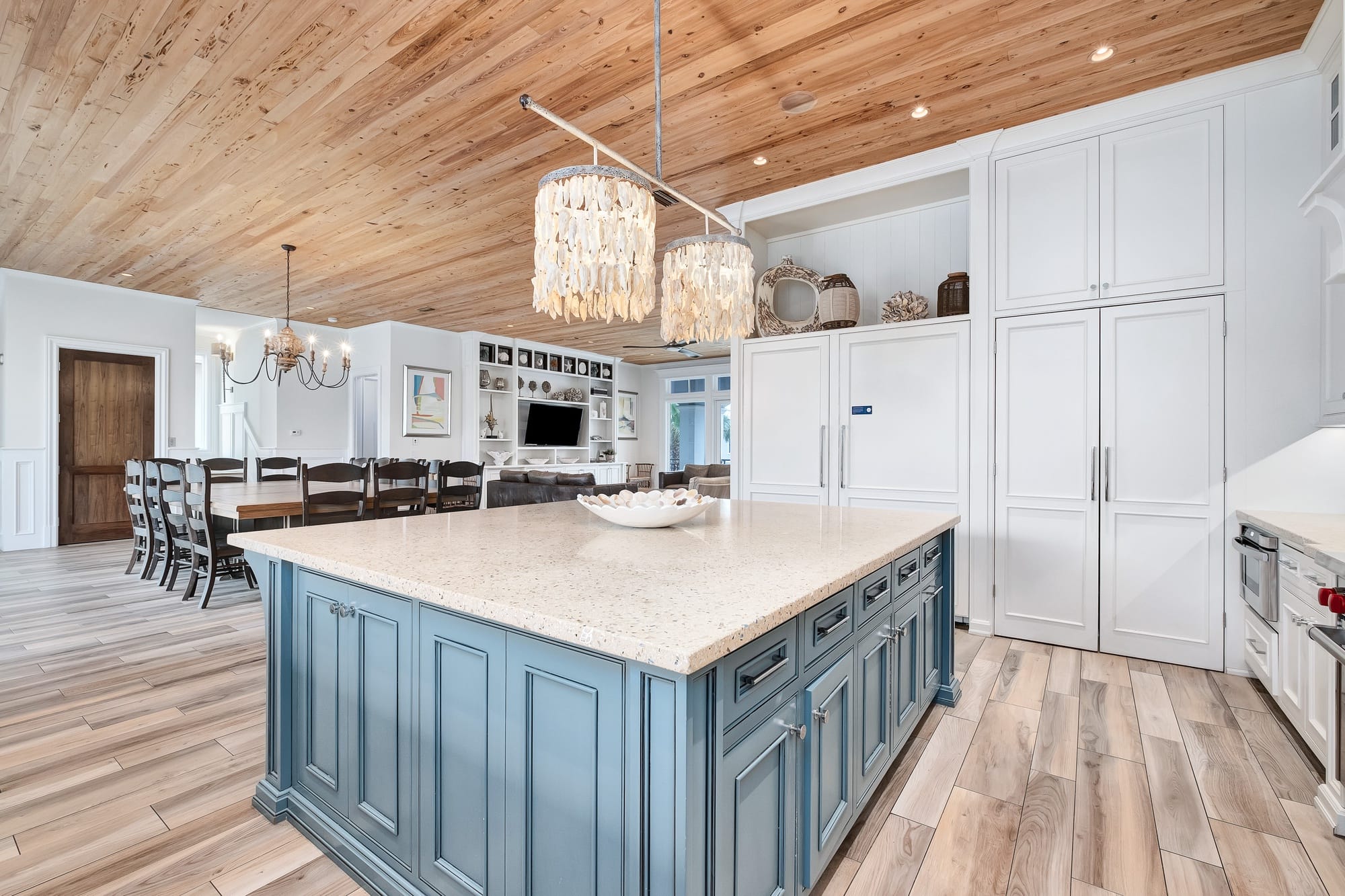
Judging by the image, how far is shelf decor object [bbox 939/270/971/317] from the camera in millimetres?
3627

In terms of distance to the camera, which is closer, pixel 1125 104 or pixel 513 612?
pixel 513 612

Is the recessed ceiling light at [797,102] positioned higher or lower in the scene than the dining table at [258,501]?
higher

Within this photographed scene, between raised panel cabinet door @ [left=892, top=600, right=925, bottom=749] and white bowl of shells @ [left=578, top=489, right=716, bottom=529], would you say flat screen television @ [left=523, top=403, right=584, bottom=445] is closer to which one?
white bowl of shells @ [left=578, top=489, right=716, bottom=529]

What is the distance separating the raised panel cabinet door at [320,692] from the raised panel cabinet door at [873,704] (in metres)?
1.35

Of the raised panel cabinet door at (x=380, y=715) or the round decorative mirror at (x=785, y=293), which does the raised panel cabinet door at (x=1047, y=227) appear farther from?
the raised panel cabinet door at (x=380, y=715)

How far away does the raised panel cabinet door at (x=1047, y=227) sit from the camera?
317 cm

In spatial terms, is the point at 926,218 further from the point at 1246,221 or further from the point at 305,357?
the point at 305,357

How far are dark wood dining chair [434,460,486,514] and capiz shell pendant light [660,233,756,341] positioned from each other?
306cm

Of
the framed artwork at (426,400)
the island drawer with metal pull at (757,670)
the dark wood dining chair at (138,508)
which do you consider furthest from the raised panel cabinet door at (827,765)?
the framed artwork at (426,400)

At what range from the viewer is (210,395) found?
9422 millimetres

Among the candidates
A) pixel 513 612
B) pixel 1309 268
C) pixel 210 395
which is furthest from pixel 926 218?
pixel 210 395

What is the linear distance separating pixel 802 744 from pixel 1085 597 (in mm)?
2689

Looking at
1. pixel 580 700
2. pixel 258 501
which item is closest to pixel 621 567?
pixel 580 700

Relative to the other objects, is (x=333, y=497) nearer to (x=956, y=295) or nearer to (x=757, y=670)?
(x=757, y=670)
